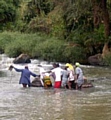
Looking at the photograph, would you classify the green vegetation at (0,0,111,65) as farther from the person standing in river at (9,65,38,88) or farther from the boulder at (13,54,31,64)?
the person standing in river at (9,65,38,88)

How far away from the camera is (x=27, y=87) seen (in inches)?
915

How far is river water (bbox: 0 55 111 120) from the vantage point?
15438 mm

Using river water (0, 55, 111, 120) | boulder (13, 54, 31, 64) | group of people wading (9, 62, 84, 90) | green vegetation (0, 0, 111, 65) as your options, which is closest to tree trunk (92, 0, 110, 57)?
green vegetation (0, 0, 111, 65)

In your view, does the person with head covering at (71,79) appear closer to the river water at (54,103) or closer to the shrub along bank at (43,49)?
the river water at (54,103)

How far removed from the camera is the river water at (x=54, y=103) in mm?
15438

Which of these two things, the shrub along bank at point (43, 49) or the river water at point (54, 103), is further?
the shrub along bank at point (43, 49)

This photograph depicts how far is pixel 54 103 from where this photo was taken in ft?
59.6

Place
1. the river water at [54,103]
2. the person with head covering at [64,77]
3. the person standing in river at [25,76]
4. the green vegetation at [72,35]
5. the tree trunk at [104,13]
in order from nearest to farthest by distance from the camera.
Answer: the river water at [54,103], the person with head covering at [64,77], the person standing in river at [25,76], the tree trunk at [104,13], the green vegetation at [72,35]

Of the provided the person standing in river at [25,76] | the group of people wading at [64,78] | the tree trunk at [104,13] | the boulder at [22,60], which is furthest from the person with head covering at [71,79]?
the boulder at [22,60]

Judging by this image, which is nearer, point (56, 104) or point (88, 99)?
point (56, 104)

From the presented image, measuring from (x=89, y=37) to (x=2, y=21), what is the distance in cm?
2899

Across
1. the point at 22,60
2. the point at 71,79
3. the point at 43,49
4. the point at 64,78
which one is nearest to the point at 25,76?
the point at 64,78

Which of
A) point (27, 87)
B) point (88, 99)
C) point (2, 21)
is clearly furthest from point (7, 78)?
point (2, 21)

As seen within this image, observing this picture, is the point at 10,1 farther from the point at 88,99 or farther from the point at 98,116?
the point at 98,116
